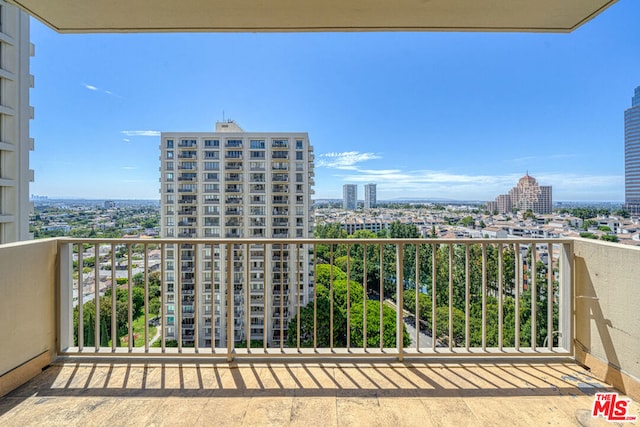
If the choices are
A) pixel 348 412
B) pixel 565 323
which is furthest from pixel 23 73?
pixel 565 323

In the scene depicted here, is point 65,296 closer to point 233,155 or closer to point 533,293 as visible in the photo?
point 533,293

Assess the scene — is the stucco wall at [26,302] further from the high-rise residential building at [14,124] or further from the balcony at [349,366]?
the high-rise residential building at [14,124]

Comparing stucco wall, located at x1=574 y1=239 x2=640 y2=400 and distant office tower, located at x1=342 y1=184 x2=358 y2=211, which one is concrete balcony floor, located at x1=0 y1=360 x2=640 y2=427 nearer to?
stucco wall, located at x1=574 y1=239 x2=640 y2=400

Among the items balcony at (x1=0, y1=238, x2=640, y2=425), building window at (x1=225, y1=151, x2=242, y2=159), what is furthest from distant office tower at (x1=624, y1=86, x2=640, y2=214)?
building window at (x1=225, y1=151, x2=242, y2=159)

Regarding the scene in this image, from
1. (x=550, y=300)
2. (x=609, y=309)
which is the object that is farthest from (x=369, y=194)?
(x=609, y=309)

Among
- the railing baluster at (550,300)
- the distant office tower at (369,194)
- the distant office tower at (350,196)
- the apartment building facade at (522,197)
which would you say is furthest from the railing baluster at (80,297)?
the distant office tower at (350,196)

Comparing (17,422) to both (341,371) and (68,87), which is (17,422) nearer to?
(341,371)
